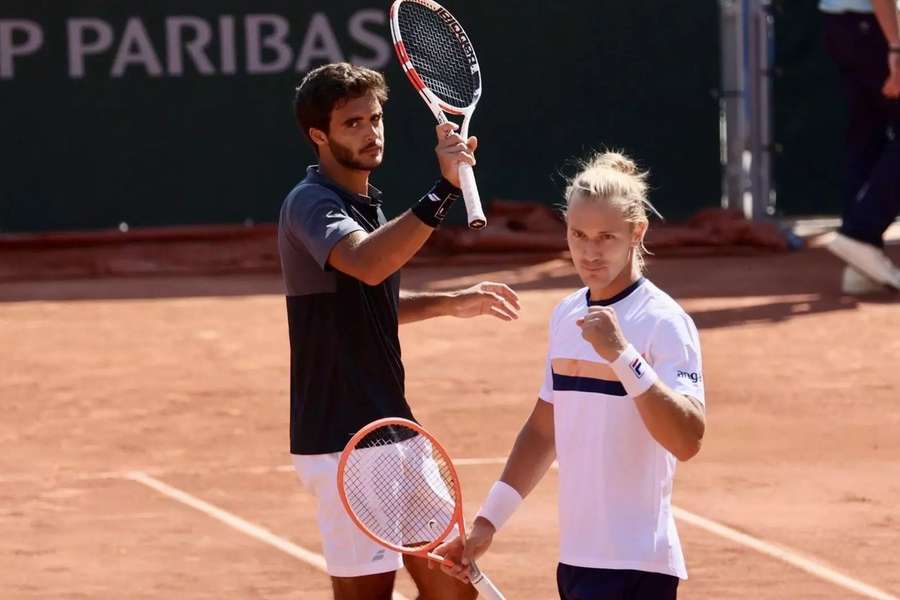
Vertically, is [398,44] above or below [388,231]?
above

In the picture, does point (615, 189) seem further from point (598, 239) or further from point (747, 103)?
point (747, 103)

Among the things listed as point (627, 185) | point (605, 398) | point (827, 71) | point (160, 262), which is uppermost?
point (627, 185)

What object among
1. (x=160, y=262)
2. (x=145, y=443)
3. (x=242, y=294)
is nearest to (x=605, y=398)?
(x=145, y=443)

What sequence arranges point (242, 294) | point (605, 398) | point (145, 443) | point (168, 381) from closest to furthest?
point (605, 398), point (145, 443), point (168, 381), point (242, 294)

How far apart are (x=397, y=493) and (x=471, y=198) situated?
81 cm

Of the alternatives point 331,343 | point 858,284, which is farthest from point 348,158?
point 858,284

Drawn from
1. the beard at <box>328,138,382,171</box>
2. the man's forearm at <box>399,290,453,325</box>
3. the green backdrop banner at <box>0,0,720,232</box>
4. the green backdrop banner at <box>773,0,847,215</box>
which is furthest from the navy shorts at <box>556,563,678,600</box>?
the green backdrop banner at <box>773,0,847,215</box>

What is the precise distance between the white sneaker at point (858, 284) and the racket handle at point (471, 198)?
→ 778 cm

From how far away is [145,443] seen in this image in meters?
8.70

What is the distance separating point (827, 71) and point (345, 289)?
33.8 feet

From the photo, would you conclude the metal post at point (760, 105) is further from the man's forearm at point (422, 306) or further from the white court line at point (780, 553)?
the man's forearm at point (422, 306)

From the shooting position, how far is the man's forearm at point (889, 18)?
1066cm

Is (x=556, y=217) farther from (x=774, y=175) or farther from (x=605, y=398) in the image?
(x=605, y=398)

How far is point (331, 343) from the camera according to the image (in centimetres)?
469
